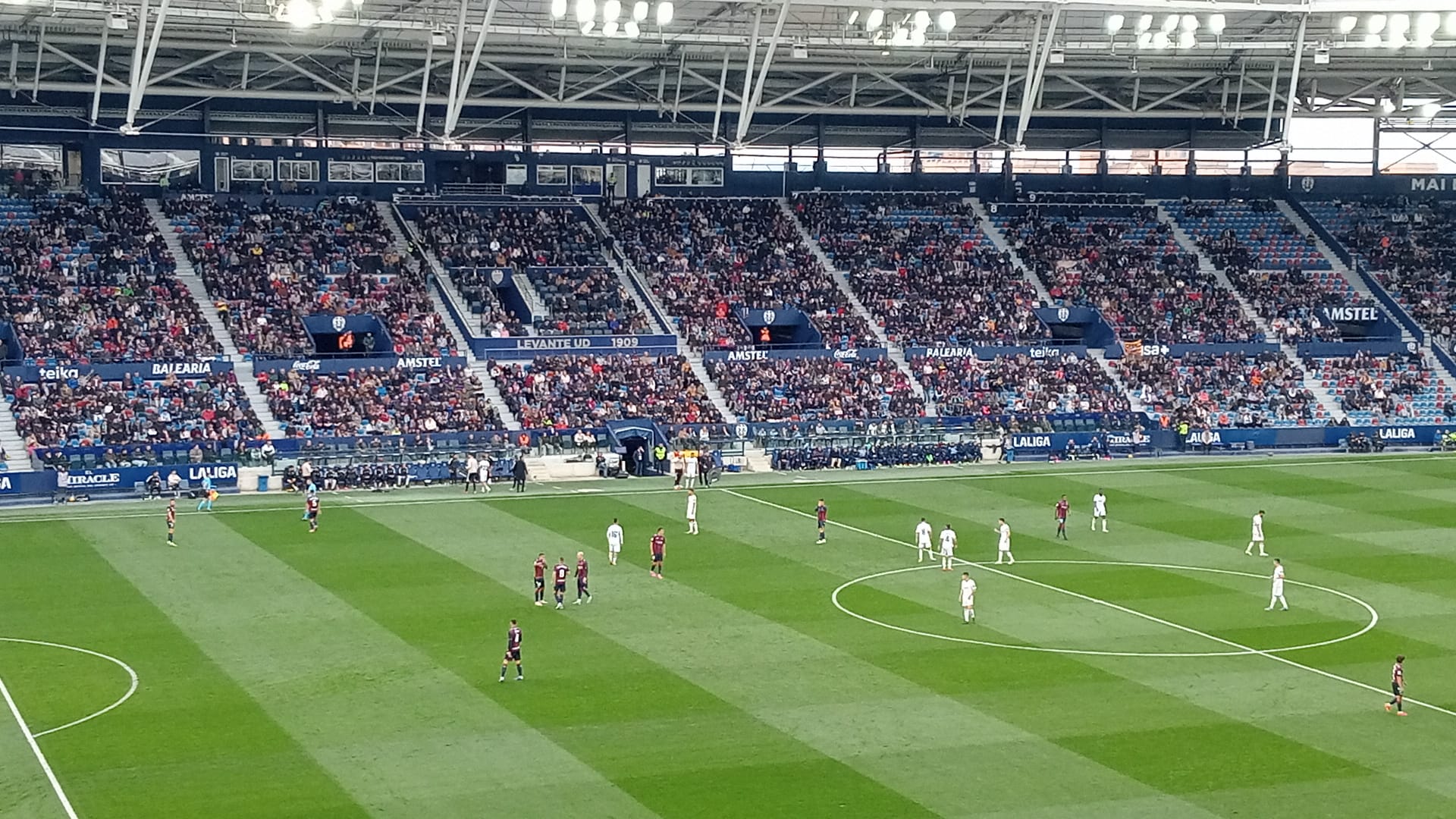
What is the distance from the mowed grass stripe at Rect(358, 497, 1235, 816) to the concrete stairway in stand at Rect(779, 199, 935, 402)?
25624 millimetres

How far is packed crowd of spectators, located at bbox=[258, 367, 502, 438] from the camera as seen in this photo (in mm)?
61031

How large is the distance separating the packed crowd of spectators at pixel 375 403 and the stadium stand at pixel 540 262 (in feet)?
16.6

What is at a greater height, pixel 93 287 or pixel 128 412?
pixel 93 287

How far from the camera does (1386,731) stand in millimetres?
28328

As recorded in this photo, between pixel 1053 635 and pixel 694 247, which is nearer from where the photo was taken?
pixel 1053 635

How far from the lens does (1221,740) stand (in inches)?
1093

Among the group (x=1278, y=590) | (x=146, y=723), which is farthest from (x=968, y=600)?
(x=146, y=723)

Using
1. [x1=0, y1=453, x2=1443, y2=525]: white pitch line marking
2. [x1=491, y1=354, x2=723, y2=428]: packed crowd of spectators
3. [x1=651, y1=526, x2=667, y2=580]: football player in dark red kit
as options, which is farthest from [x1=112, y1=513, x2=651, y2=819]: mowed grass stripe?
[x1=491, y1=354, x2=723, y2=428]: packed crowd of spectators

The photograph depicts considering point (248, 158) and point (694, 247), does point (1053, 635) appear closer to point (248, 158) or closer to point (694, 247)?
point (694, 247)

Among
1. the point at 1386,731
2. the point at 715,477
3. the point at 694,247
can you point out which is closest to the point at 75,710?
the point at 1386,731

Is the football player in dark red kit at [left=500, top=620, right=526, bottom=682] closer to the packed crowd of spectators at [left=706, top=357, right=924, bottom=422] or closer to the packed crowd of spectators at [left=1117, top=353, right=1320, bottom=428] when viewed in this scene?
the packed crowd of spectators at [left=706, top=357, right=924, bottom=422]

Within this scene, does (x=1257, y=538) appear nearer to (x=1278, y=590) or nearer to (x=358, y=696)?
(x=1278, y=590)

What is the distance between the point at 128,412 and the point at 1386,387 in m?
47.4

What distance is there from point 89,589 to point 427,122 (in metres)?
37.9
